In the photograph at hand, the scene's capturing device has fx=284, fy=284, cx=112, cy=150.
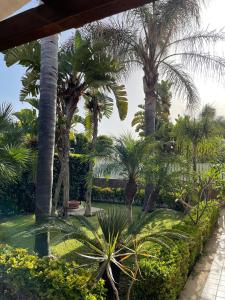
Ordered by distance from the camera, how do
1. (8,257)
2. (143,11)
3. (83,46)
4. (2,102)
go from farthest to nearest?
(143,11) → (83,46) → (2,102) → (8,257)

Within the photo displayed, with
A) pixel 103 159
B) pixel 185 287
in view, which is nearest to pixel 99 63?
pixel 103 159

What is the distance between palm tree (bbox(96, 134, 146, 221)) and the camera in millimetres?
8773

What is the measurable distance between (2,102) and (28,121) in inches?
194

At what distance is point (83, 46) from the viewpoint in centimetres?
892

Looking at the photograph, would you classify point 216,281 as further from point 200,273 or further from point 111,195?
point 111,195

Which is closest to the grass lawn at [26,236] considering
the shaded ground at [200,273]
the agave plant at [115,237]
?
the agave plant at [115,237]

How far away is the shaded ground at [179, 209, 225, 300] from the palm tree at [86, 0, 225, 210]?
15.2 ft

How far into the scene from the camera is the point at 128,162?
8914mm

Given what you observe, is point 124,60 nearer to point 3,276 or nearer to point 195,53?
point 195,53

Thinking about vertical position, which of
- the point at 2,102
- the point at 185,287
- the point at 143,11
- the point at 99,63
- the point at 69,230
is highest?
the point at 143,11

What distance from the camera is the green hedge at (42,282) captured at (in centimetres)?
316

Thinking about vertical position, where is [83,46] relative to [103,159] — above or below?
above

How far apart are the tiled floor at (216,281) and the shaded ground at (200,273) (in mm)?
92

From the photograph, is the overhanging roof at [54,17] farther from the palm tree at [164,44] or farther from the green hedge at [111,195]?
the green hedge at [111,195]
